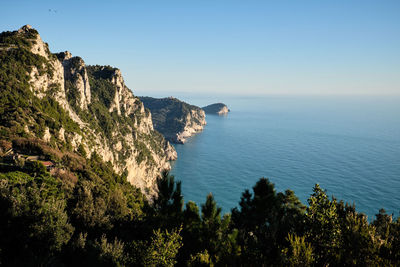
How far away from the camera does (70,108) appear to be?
70562 millimetres

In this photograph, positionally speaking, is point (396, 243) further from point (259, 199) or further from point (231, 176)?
point (231, 176)

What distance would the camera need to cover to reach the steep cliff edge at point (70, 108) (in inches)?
1790

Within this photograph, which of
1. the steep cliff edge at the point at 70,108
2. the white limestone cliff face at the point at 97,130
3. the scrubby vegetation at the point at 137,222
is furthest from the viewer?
the white limestone cliff face at the point at 97,130

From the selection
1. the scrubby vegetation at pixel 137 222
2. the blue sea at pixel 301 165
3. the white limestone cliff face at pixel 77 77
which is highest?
the white limestone cliff face at pixel 77 77

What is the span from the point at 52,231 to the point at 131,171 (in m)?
69.7

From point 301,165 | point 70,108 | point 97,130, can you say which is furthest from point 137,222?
Answer: point 301,165

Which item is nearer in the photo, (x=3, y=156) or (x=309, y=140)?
(x=3, y=156)

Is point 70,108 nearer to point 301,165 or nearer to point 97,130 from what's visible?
point 97,130

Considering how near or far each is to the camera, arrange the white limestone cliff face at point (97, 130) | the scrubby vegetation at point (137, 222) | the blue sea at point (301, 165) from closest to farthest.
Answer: the scrubby vegetation at point (137, 222) → the white limestone cliff face at point (97, 130) → the blue sea at point (301, 165)

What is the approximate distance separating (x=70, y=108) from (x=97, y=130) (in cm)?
1003

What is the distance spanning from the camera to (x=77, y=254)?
68.7ft

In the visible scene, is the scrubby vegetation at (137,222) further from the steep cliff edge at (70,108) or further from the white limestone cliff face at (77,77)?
the white limestone cliff face at (77,77)

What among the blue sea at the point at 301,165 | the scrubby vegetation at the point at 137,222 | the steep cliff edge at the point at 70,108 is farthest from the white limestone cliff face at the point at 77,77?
the blue sea at the point at 301,165

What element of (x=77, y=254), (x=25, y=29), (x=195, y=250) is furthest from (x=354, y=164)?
(x=25, y=29)
